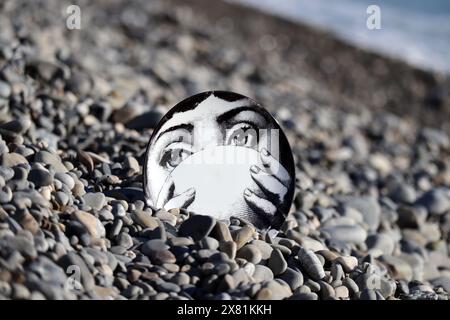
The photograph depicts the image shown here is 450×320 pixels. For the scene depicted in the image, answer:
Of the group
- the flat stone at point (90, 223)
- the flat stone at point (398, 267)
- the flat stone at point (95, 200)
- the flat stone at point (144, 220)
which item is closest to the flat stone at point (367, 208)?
the flat stone at point (398, 267)

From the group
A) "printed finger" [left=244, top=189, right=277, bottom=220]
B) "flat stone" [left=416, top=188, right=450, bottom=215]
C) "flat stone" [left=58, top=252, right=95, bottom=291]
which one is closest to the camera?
"flat stone" [left=58, top=252, right=95, bottom=291]

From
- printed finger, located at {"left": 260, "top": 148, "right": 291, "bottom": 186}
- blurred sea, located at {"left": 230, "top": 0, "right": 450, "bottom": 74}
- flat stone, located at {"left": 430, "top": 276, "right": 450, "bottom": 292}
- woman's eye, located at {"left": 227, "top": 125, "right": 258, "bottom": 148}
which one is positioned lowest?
flat stone, located at {"left": 430, "top": 276, "right": 450, "bottom": 292}

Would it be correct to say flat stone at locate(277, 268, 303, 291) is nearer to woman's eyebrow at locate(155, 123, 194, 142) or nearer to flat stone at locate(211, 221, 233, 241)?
flat stone at locate(211, 221, 233, 241)

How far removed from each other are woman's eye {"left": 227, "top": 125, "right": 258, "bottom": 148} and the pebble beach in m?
0.36

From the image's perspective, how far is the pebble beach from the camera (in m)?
2.47

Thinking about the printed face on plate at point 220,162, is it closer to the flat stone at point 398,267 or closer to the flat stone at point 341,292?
the flat stone at point 341,292

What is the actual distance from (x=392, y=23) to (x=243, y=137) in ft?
42.4

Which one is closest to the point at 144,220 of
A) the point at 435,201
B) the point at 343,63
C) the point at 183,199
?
the point at 183,199

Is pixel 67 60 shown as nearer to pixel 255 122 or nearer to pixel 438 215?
pixel 255 122

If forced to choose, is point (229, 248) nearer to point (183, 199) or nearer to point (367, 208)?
point (183, 199)

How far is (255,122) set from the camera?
3057 millimetres

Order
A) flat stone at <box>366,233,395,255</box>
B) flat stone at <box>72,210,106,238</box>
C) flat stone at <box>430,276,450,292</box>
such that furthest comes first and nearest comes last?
flat stone at <box>366,233,395,255</box> < flat stone at <box>430,276,450,292</box> < flat stone at <box>72,210,106,238</box>

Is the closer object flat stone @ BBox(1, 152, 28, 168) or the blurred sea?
flat stone @ BBox(1, 152, 28, 168)

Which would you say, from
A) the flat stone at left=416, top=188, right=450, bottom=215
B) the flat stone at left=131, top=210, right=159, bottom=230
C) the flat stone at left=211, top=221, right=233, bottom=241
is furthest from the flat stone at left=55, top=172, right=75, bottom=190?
the flat stone at left=416, top=188, right=450, bottom=215
